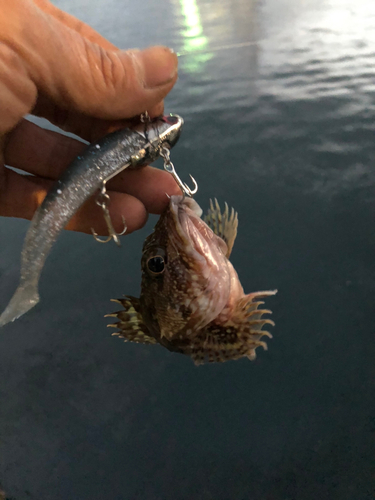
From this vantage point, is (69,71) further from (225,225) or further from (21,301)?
(225,225)

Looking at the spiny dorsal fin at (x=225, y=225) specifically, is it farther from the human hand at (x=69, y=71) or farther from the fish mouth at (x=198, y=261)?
the human hand at (x=69, y=71)

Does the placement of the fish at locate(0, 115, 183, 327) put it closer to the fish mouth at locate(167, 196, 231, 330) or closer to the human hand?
the human hand

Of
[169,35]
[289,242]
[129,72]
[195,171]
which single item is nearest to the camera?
[129,72]

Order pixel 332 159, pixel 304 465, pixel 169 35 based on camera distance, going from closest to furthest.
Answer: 1. pixel 304 465
2. pixel 332 159
3. pixel 169 35

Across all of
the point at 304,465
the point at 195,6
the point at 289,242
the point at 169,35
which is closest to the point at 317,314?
the point at 289,242

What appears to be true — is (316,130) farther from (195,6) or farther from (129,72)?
(195,6)

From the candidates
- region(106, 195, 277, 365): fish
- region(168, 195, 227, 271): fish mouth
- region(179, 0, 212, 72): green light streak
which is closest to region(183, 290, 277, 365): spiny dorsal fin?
region(106, 195, 277, 365): fish
